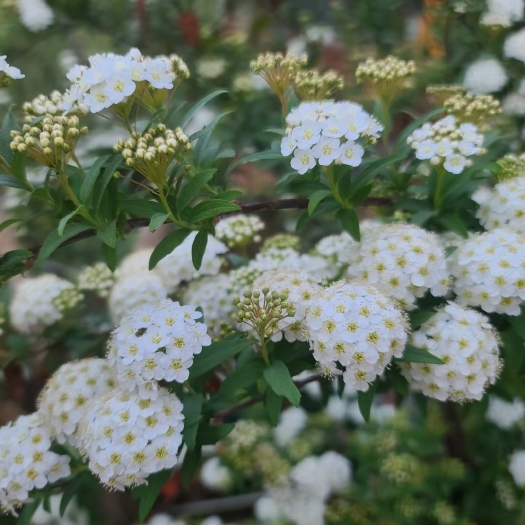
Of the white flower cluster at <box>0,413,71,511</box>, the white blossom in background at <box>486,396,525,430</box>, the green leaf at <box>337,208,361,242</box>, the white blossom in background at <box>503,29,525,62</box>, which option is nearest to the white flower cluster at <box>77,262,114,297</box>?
the white flower cluster at <box>0,413,71,511</box>

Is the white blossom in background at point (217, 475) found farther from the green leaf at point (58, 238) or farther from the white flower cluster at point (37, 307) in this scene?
the green leaf at point (58, 238)

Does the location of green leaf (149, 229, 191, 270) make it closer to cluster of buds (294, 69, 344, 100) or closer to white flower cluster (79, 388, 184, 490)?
white flower cluster (79, 388, 184, 490)

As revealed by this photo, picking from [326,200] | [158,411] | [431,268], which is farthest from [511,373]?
[158,411]

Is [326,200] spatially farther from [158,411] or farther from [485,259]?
[158,411]

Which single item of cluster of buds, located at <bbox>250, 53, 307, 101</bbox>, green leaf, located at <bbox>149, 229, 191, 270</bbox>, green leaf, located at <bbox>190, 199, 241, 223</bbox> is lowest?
green leaf, located at <bbox>149, 229, 191, 270</bbox>

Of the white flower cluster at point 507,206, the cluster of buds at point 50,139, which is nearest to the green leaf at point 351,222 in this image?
the white flower cluster at point 507,206

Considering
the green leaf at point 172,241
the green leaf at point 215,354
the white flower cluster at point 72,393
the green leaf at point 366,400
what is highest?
the green leaf at point 172,241
